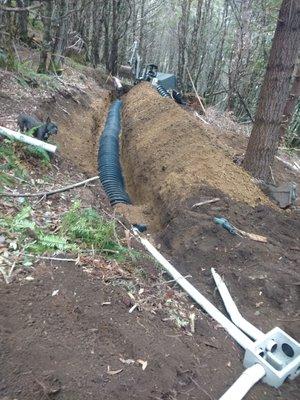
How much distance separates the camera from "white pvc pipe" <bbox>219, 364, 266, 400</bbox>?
2.79 m

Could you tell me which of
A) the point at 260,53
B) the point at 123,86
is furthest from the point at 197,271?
the point at 260,53

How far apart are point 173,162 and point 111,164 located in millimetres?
1329

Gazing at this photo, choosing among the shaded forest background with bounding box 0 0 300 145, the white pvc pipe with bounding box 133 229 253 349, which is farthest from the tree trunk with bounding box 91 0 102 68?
the white pvc pipe with bounding box 133 229 253 349

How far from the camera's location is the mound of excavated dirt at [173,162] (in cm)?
580

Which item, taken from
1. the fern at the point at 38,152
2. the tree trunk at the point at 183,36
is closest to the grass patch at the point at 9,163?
the fern at the point at 38,152

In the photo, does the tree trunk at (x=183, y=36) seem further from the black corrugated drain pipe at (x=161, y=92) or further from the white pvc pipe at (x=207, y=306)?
the white pvc pipe at (x=207, y=306)

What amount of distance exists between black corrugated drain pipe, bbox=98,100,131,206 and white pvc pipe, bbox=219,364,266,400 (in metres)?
3.45

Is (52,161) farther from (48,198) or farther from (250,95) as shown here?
(250,95)

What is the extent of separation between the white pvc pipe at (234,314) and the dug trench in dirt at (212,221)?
4.2 inches

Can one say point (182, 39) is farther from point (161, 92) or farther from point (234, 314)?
point (234, 314)

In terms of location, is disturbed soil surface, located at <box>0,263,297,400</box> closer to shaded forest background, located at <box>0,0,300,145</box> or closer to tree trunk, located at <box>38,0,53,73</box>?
tree trunk, located at <box>38,0,53,73</box>

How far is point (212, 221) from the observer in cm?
493

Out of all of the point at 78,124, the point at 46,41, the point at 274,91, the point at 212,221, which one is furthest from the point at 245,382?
the point at 46,41

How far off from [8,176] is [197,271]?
2.25 metres
